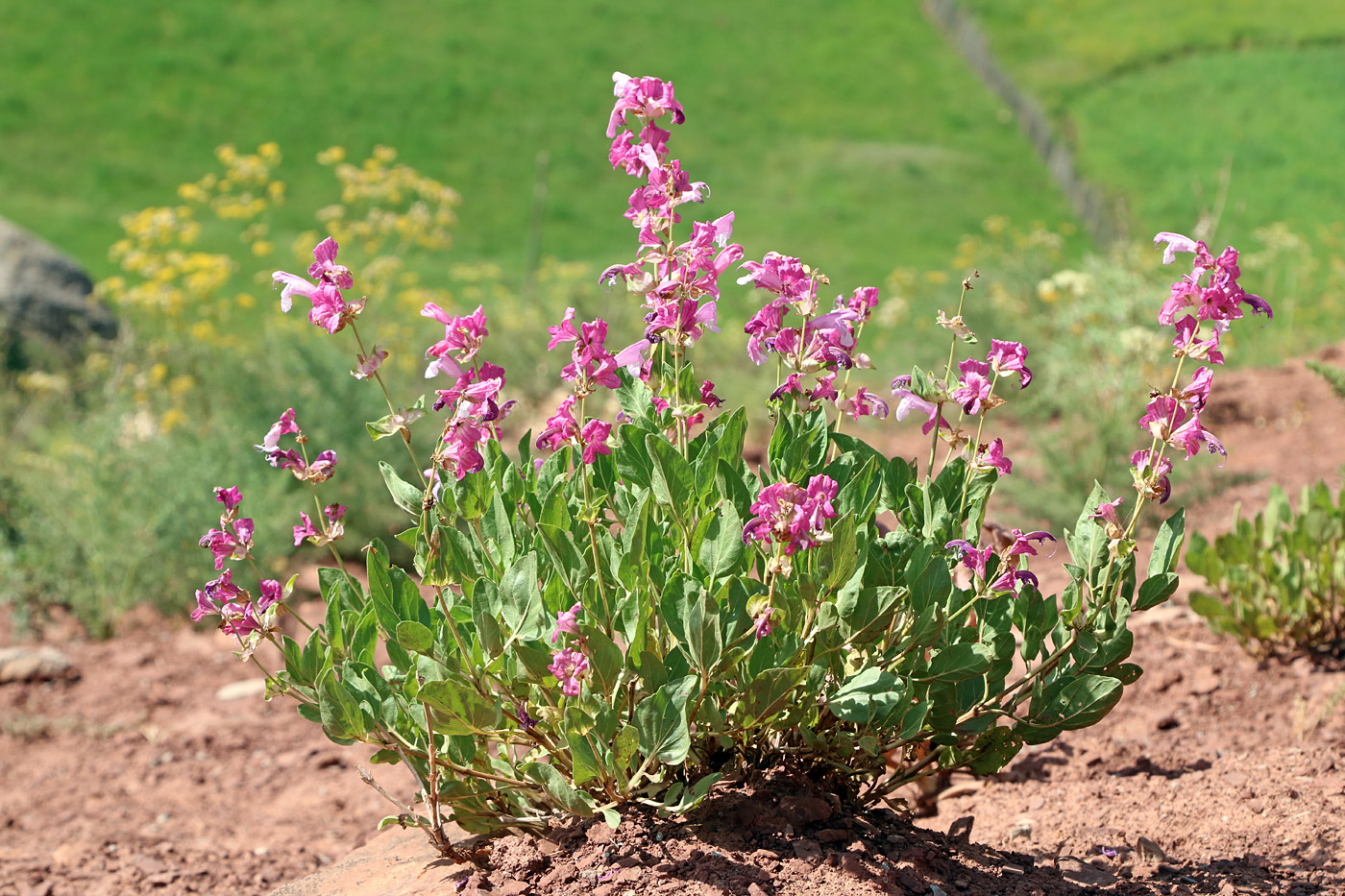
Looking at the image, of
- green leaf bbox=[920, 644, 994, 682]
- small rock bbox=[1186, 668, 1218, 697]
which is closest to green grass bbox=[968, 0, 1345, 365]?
small rock bbox=[1186, 668, 1218, 697]

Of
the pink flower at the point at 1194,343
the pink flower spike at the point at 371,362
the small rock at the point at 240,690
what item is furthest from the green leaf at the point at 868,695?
the small rock at the point at 240,690

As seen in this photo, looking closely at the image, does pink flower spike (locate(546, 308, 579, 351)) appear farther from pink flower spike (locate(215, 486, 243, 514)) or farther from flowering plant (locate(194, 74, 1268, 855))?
pink flower spike (locate(215, 486, 243, 514))

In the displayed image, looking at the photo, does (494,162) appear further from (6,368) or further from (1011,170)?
(6,368)

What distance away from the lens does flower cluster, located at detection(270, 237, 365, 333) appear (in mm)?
1796

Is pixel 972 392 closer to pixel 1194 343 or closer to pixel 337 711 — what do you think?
pixel 1194 343

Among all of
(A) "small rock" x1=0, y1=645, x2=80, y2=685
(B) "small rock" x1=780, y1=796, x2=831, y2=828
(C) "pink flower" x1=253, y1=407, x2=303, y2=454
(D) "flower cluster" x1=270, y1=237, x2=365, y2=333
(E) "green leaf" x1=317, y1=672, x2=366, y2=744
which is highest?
(D) "flower cluster" x1=270, y1=237, x2=365, y2=333

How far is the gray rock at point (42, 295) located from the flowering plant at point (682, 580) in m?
9.34

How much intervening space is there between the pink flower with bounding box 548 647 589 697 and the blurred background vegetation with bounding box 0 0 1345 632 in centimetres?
293

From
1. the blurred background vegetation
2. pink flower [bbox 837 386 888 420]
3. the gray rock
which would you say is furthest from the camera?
the gray rock

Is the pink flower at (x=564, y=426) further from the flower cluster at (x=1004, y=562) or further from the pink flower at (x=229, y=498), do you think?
the flower cluster at (x=1004, y=562)

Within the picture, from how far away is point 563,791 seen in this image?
6.21 feet

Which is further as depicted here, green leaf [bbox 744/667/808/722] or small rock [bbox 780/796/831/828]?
small rock [bbox 780/796/831/828]

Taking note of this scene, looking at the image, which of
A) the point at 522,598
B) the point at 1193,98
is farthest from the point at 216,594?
the point at 1193,98

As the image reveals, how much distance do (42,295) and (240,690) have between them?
291 inches
